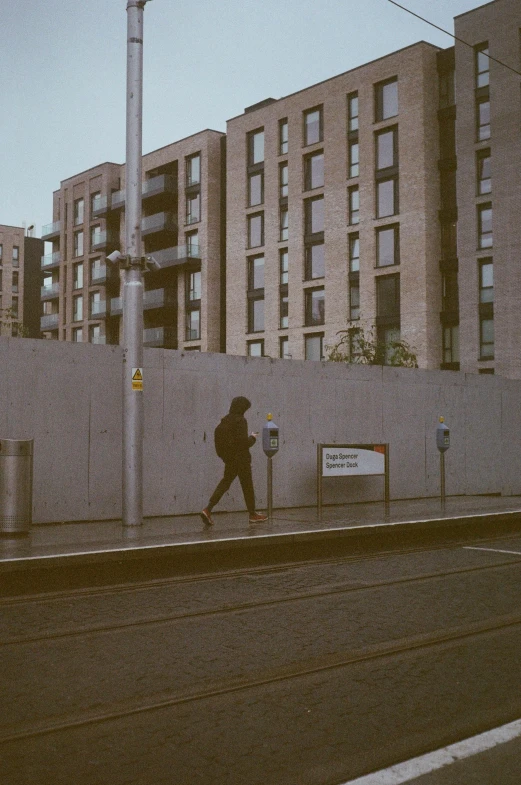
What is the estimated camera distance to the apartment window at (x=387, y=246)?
145 feet

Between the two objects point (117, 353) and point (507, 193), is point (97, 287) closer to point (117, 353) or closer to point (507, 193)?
point (507, 193)

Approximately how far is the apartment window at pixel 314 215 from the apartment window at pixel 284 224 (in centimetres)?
144

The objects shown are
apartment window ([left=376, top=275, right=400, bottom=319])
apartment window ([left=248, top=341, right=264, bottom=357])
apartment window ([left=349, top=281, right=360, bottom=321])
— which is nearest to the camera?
apartment window ([left=376, top=275, right=400, bottom=319])

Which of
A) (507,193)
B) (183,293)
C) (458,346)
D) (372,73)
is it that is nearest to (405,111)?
(372,73)

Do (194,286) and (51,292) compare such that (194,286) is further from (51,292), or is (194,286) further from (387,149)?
(51,292)

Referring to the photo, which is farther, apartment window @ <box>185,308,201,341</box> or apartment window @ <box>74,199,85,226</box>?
apartment window @ <box>74,199,85,226</box>

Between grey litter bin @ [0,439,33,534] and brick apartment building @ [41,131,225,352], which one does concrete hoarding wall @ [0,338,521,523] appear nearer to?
grey litter bin @ [0,439,33,534]

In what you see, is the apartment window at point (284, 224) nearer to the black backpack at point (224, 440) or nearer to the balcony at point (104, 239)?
the balcony at point (104, 239)

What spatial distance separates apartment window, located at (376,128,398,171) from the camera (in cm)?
4453

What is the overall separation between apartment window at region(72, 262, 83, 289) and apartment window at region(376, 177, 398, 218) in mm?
27628

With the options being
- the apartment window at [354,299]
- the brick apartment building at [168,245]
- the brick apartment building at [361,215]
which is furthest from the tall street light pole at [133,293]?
the brick apartment building at [168,245]

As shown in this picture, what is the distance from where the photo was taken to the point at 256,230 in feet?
169

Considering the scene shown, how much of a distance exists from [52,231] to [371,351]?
35198 millimetres

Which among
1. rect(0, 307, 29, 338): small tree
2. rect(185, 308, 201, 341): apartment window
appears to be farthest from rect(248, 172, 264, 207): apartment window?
rect(0, 307, 29, 338): small tree
